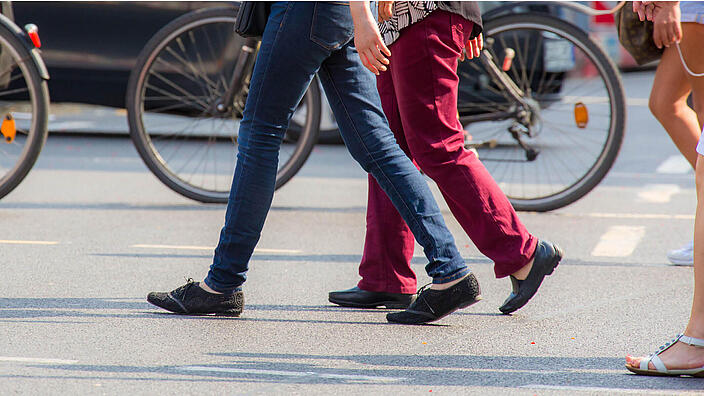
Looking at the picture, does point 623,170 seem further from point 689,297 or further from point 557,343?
point 557,343

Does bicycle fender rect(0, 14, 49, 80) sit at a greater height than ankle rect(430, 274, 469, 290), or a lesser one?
greater

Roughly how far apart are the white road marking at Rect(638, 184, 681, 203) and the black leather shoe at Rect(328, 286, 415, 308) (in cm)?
281

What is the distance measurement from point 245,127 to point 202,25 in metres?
2.25

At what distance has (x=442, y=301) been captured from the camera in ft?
12.8

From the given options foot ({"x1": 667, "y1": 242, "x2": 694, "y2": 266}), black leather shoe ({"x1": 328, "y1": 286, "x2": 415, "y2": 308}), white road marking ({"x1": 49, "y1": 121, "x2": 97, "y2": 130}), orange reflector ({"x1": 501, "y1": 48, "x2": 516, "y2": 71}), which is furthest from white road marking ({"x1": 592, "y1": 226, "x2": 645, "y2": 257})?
white road marking ({"x1": 49, "y1": 121, "x2": 97, "y2": 130})

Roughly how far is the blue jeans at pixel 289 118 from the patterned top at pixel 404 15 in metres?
0.14

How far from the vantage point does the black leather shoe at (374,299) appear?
422 cm

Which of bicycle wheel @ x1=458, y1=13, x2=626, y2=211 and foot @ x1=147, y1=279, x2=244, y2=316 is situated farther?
bicycle wheel @ x1=458, y1=13, x2=626, y2=211

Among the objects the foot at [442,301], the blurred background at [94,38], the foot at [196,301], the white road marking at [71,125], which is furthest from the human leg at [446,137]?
the white road marking at [71,125]

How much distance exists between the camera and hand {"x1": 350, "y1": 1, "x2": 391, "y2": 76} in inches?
142

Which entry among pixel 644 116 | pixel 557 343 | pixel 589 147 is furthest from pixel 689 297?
pixel 644 116

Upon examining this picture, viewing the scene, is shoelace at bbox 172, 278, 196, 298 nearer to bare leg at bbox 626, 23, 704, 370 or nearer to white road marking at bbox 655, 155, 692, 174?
bare leg at bbox 626, 23, 704, 370

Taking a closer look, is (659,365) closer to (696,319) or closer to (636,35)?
(696,319)

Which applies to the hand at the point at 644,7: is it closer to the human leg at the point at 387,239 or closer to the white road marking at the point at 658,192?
the human leg at the point at 387,239
